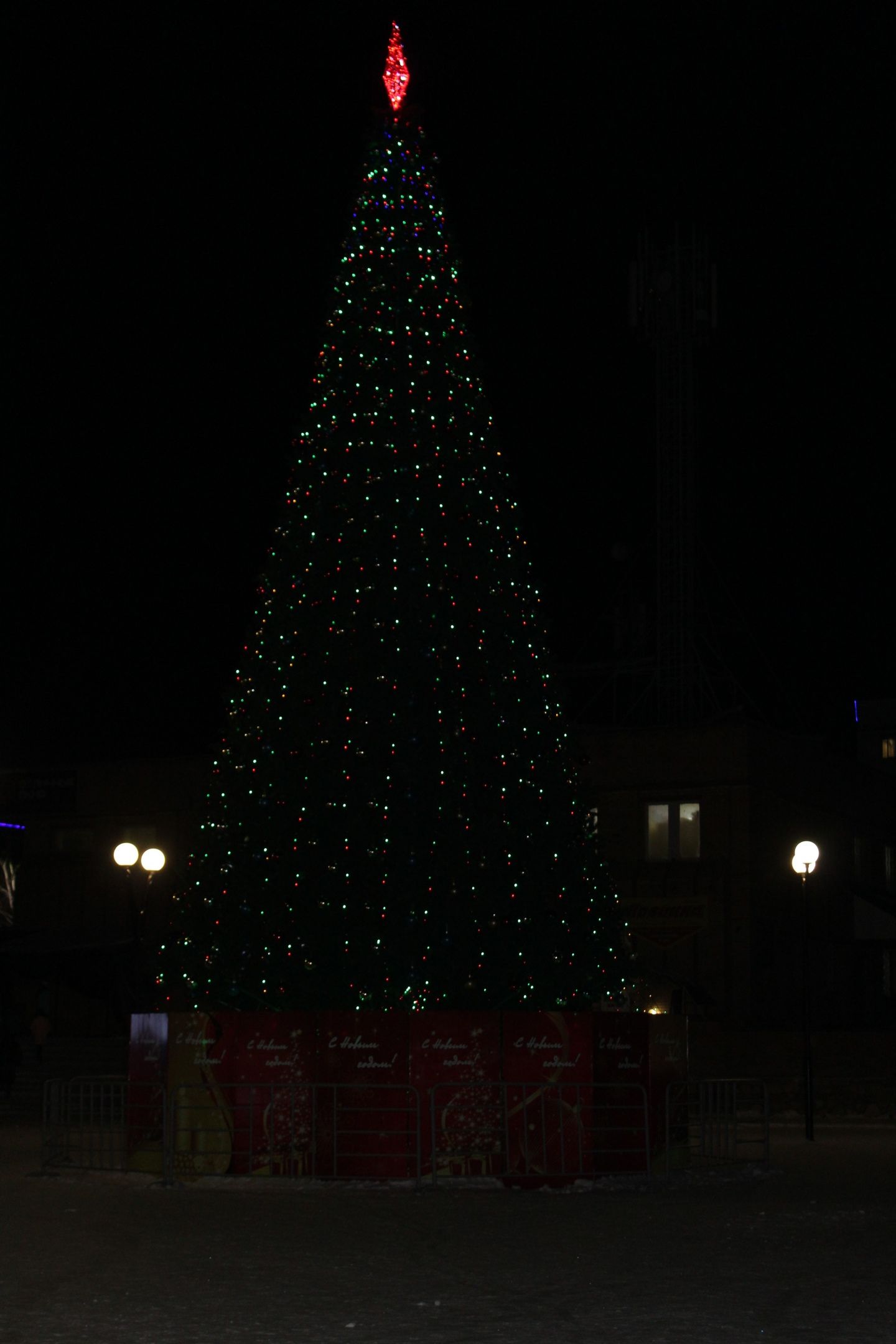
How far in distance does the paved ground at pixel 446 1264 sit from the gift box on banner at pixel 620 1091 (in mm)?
622

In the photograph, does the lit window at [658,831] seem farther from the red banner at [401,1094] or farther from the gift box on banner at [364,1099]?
the gift box on banner at [364,1099]

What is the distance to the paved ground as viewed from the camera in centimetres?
939

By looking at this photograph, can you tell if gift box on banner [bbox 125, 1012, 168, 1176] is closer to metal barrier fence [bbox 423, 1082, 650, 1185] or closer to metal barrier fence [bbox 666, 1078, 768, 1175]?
metal barrier fence [bbox 423, 1082, 650, 1185]

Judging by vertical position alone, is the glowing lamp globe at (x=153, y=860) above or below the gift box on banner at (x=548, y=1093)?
above

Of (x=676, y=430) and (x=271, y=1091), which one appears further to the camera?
(x=676, y=430)

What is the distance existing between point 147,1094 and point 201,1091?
2.53 ft

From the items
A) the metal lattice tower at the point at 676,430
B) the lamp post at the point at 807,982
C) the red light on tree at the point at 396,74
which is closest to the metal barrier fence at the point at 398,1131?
the lamp post at the point at 807,982

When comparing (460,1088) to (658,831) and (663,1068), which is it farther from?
(658,831)

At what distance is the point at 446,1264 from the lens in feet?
39.1

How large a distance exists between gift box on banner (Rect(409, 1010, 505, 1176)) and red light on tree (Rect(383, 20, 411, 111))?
1107 cm

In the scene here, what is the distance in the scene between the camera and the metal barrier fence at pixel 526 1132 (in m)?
17.8

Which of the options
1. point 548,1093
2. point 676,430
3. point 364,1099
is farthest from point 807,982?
point 676,430

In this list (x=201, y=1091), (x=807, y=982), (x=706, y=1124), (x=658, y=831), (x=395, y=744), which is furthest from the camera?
(x=658, y=831)

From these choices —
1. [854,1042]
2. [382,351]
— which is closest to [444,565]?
[382,351]
